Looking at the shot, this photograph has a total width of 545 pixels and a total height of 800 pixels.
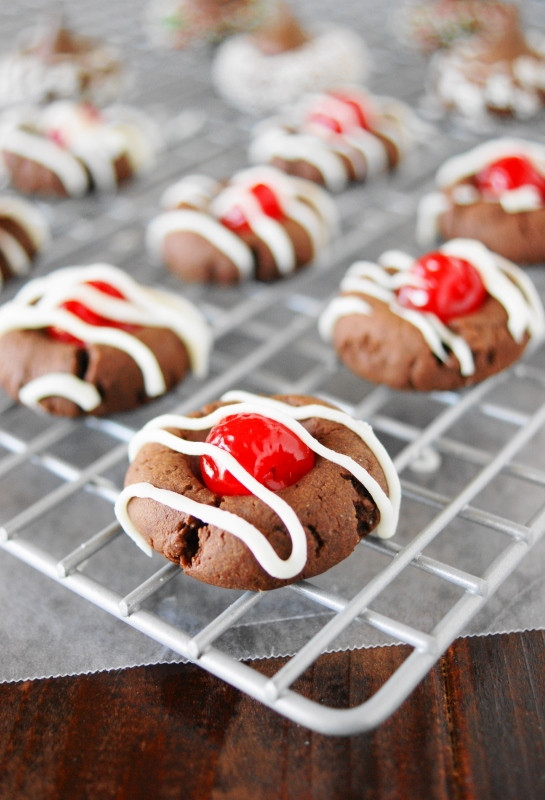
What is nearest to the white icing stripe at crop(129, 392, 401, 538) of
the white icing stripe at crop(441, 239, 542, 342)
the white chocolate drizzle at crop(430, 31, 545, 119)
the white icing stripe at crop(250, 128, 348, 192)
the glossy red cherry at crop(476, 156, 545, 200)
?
the white icing stripe at crop(441, 239, 542, 342)

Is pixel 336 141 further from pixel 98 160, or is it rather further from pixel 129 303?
pixel 129 303

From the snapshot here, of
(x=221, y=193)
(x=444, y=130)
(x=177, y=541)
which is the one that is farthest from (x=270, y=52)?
(x=177, y=541)

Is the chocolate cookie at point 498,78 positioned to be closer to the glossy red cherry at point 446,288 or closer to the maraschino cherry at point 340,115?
the maraschino cherry at point 340,115

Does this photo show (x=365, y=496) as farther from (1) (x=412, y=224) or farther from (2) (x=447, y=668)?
(1) (x=412, y=224)

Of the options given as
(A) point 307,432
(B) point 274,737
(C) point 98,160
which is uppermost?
(A) point 307,432

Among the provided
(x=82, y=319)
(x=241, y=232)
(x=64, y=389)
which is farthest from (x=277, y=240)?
(x=64, y=389)

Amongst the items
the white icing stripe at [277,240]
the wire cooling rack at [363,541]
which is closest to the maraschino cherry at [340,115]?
the wire cooling rack at [363,541]

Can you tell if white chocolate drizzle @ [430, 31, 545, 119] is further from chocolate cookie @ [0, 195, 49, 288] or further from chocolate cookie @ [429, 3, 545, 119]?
chocolate cookie @ [0, 195, 49, 288]
